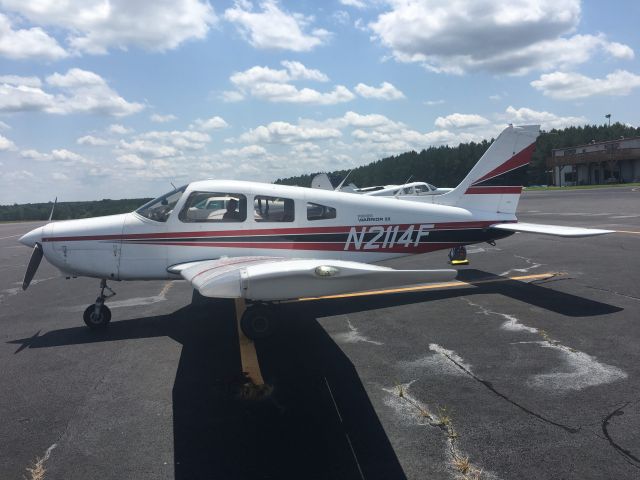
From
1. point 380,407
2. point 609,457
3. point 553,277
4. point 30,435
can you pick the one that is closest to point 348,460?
point 380,407

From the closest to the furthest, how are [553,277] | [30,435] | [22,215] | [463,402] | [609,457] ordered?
[609,457] < [30,435] < [463,402] < [553,277] < [22,215]

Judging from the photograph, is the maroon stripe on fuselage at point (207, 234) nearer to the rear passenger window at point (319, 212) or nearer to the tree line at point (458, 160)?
the rear passenger window at point (319, 212)

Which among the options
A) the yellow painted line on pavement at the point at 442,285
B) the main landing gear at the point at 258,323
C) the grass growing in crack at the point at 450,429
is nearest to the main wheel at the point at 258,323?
the main landing gear at the point at 258,323

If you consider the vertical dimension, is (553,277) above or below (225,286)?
below

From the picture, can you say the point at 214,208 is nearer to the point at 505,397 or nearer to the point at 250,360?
the point at 250,360

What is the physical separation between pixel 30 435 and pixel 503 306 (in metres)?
6.89

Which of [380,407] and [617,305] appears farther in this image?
[617,305]

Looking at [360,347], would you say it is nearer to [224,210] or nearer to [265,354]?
[265,354]

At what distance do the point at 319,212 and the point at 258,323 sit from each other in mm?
2338

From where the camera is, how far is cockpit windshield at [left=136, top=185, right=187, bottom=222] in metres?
7.45

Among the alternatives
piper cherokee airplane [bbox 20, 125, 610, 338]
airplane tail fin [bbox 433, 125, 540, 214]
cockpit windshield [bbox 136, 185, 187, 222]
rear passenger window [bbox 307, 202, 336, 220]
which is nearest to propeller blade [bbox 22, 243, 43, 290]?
piper cherokee airplane [bbox 20, 125, 610, 338]

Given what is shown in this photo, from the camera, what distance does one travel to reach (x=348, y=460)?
3613 millimetres

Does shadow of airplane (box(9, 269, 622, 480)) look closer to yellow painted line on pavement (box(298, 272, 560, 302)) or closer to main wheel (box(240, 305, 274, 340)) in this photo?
main wheel (box(240, 305, 274, 340))

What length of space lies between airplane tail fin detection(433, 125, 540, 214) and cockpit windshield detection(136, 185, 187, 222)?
5318 mm
